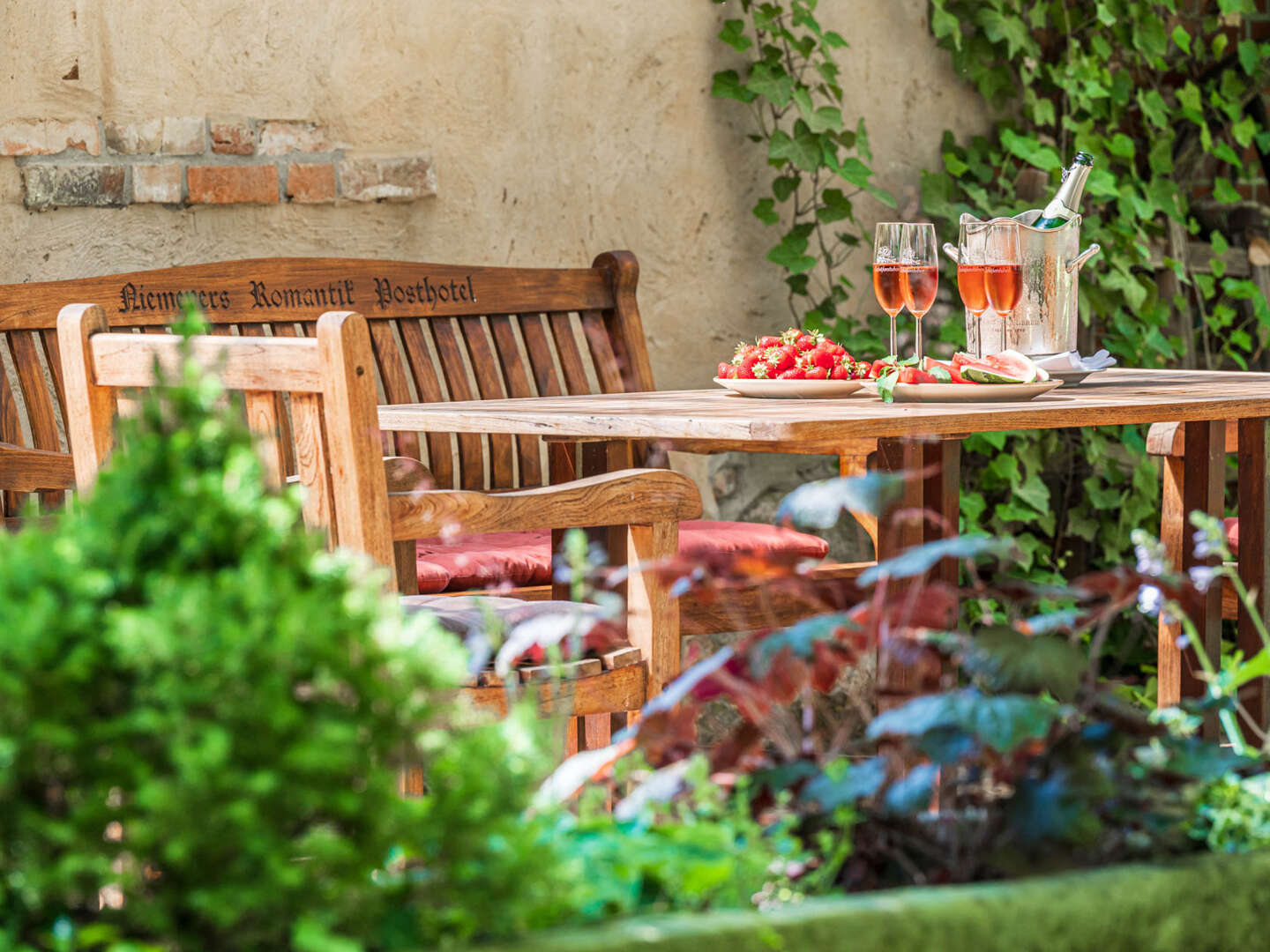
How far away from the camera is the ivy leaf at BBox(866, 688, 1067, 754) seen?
2.75 feet

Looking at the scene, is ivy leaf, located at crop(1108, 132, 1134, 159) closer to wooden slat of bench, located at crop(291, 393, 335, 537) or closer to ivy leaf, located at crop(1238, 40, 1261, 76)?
ivy leaf, located at crop(1238, 40, 1261, 76)

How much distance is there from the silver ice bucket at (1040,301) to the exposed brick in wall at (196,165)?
1190 millimetres

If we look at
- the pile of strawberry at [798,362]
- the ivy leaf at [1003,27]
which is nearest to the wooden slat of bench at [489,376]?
the pile of strawberry at [798,362]

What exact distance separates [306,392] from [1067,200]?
1344 millimetres

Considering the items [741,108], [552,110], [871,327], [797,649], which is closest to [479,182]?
[552,110]

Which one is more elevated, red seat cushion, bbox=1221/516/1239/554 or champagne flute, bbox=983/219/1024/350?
champagne flute, bbox=983/219/1024/350

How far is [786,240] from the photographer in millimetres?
3604

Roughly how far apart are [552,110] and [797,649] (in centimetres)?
262

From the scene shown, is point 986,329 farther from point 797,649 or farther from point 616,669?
point 797,649

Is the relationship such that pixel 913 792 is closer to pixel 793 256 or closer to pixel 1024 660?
pixel 1024 660

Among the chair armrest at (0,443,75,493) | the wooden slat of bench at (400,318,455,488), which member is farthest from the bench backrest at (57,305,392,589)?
the wooden slat of bench at (400,318,455,488)

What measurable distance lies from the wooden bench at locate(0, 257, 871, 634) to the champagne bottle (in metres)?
0.48

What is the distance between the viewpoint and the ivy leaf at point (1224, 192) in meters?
4.18

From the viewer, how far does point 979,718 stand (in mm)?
853
